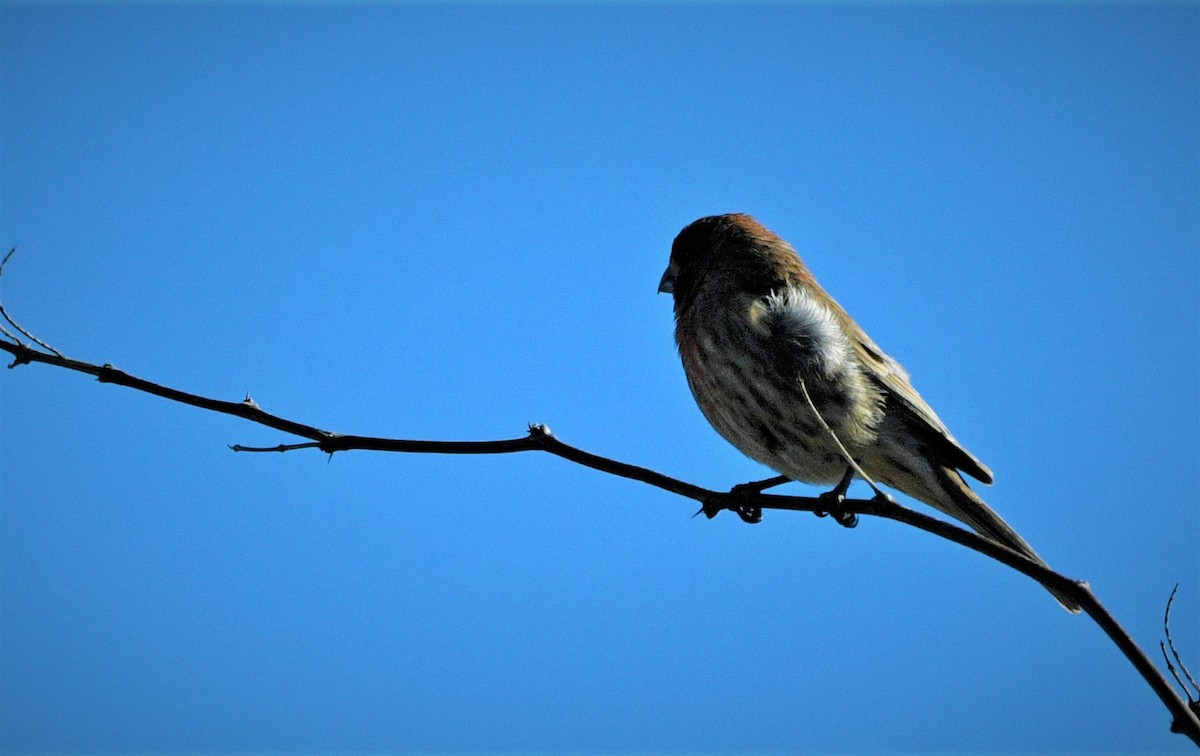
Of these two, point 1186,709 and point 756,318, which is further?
point 756,318

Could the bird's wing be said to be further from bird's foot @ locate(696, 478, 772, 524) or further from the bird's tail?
bird's foot @ locate(696, 478, 772, 524)

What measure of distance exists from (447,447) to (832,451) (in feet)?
9.80

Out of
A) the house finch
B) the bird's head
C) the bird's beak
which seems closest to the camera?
the house finch

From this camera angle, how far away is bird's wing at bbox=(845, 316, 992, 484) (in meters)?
5.39

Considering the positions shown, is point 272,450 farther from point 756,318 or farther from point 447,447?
point 756,318

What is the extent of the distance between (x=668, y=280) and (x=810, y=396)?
1.75 meters

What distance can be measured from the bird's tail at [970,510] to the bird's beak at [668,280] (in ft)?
7.37

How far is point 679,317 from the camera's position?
Result: 6238 mm

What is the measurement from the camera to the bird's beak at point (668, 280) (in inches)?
266

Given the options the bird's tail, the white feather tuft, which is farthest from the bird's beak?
the bird's tail

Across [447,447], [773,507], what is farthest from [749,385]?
[447,447]

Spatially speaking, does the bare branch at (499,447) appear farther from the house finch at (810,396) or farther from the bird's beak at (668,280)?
the bird's beak at (668,280)

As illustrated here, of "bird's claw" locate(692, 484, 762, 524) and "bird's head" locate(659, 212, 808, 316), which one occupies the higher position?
"bird's head" locate(659, 212, 808, 316)

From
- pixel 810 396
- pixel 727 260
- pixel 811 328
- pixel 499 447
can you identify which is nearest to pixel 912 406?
pixel 810 396
